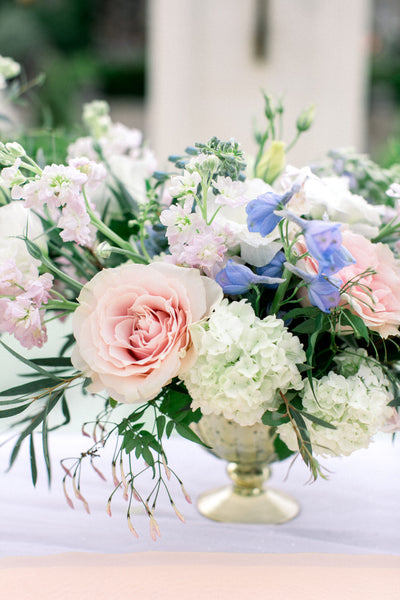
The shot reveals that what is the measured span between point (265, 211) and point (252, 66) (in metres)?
2.42

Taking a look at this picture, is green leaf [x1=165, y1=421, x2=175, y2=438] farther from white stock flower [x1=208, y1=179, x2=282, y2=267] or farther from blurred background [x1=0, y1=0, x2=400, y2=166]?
blurred background [x1=0, y1=0, x2=400, y2=166]

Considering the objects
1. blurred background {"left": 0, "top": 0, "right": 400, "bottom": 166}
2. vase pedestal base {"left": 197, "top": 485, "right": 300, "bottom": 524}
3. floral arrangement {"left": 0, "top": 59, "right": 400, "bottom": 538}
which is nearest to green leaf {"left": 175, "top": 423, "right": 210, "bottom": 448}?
floral arrangement {"left": 0, "top": 59, "right": 400, "bottom": 538}

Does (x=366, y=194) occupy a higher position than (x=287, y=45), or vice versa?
(x=287, y=45)

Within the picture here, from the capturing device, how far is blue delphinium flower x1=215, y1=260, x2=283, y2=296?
57 centimetres

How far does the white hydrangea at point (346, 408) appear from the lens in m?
0.57

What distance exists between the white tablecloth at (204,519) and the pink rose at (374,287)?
0.28 m

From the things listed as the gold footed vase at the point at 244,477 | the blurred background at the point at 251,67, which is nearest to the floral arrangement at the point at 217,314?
the gold footed vase at the point at 244,477

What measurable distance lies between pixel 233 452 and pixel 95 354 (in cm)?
25

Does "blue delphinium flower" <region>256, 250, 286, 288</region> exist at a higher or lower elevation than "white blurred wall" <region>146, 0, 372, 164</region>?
lower

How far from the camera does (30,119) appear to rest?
8391 mm

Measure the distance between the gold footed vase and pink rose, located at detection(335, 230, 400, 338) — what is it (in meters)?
0.20

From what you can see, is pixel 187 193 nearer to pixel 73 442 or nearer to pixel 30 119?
pixel 73 442

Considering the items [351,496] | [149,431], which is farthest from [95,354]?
[351,496]

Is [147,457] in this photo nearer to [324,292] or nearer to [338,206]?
[324,292]
